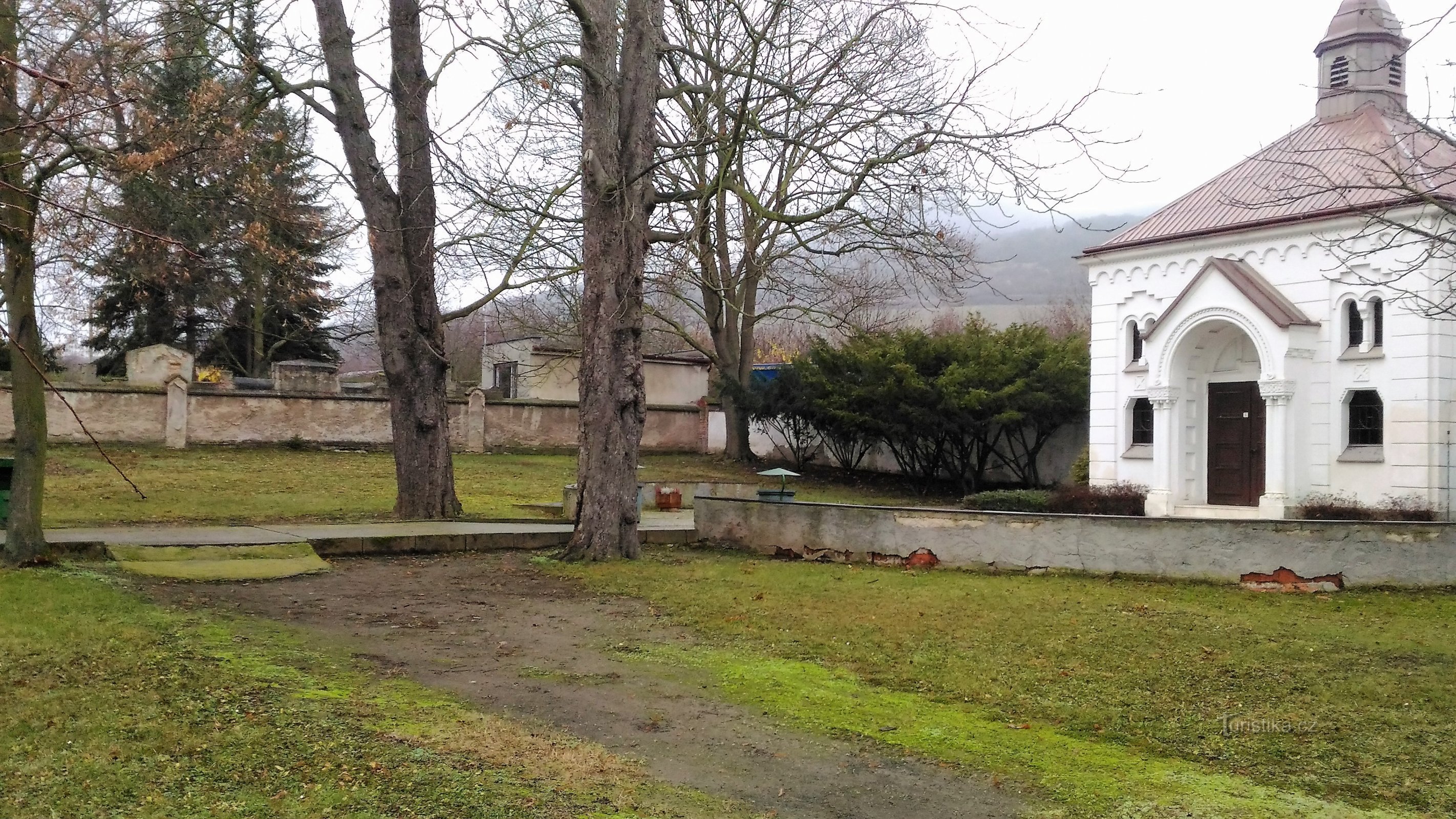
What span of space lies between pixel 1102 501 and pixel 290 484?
661 inches

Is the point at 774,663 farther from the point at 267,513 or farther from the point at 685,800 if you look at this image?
the point at 267,513

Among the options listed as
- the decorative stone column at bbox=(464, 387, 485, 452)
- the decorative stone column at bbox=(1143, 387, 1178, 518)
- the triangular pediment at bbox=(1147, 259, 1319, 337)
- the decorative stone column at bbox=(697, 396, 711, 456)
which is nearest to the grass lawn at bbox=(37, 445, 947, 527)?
the decorative stone column at bbox=(464, 387, 485, 452)

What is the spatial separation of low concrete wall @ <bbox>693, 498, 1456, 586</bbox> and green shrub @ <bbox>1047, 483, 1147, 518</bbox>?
985cm

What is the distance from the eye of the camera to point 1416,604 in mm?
11016

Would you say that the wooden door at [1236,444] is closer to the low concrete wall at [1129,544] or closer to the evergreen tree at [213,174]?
the low concrete wall at [1129,544]

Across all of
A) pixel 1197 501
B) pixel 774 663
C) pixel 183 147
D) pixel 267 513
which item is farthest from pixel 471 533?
pixel 1197 501

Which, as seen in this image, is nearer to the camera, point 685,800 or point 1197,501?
point 685,800

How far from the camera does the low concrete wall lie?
11.8 meters

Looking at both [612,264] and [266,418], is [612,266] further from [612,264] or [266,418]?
[266,418]

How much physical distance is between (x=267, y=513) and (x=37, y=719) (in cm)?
1221

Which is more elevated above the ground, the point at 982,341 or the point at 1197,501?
the point at 982,341

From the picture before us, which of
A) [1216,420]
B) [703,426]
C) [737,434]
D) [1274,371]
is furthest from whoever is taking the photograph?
[703,426]

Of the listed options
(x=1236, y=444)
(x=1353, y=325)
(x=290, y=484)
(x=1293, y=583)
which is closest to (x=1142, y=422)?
(x=1236, y=444)

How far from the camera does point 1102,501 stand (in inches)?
889
